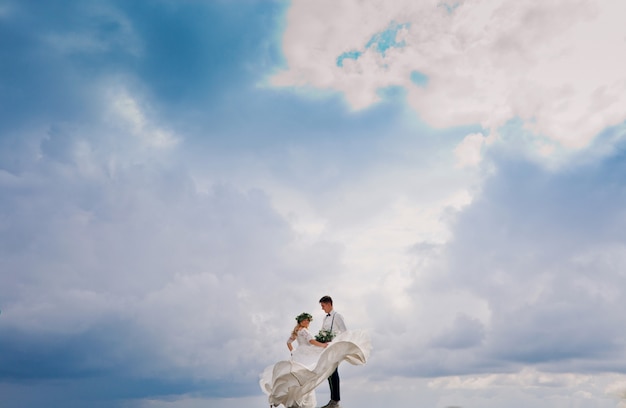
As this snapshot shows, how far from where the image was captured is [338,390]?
61.0 ft

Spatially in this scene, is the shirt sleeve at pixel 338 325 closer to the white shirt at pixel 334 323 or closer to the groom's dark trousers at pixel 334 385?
the white shirt at pixel 334 323

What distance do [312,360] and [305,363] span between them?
0.25 metres

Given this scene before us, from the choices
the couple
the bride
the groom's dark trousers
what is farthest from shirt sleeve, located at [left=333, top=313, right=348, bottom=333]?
the groom's dark trousers

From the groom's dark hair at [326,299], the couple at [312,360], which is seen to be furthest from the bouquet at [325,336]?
the groom's dark hair at [326,299]

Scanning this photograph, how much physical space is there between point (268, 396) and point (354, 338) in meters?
3.56

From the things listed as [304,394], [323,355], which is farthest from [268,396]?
[323,355]

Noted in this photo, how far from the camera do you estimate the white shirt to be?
741 inches

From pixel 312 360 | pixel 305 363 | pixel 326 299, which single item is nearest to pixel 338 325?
pixel 326 299

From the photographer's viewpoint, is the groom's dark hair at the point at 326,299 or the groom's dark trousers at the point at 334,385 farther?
the groom's dark hair at the point at 326,299

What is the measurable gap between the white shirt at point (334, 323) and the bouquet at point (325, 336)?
0.14 meters

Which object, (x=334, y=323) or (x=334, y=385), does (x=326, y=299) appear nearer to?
(x=334, y=323)

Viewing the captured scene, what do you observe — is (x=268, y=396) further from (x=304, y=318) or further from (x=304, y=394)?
(x=304, y=318)

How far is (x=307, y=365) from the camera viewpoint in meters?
18.2

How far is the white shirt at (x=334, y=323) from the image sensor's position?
61.8 feet
